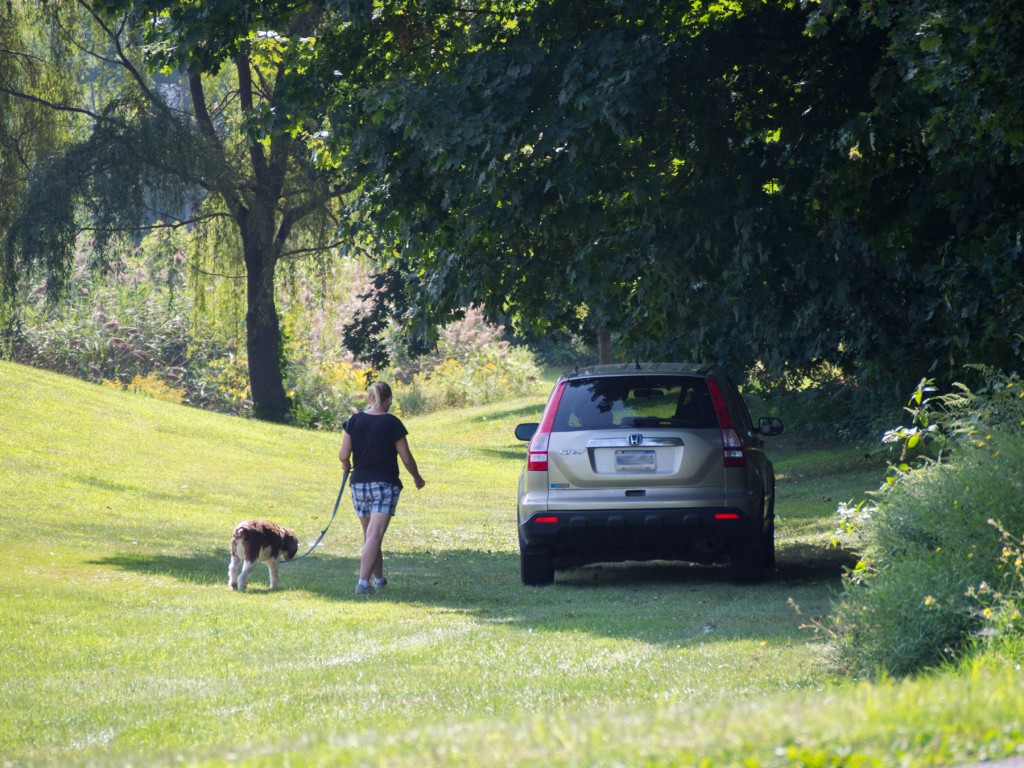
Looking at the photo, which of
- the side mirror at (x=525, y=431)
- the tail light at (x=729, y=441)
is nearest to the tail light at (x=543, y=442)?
the side mirror at (x=525, y=431)

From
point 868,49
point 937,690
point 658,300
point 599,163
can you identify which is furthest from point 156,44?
point 937,690

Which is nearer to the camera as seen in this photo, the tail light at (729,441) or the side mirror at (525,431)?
the tail light at (729,441)

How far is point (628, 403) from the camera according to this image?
38.8ft

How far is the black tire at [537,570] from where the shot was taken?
12234 millimetres

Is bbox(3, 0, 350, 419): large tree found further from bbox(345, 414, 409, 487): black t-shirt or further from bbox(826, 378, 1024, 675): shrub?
bbox(826, 378, 1024, 675): shrub

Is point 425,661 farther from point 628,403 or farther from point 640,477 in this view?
point 628,403

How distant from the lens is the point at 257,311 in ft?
107

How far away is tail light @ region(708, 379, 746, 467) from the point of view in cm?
1147

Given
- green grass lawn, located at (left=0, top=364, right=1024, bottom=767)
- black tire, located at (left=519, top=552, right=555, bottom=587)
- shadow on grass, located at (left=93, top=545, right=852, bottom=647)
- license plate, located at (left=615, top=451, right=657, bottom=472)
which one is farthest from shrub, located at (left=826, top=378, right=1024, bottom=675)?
black tire, located at (left=519, top=552, right=555, bottom=587)

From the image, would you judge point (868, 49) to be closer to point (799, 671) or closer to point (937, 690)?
point (799, 671)

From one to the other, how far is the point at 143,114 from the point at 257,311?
6797mm

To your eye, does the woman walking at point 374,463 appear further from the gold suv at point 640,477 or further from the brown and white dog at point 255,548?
the gold suv at point 640,477

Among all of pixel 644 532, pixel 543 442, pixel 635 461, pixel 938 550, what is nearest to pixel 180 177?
pixel 543 442

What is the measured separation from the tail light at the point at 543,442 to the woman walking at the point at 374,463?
3.48ft
